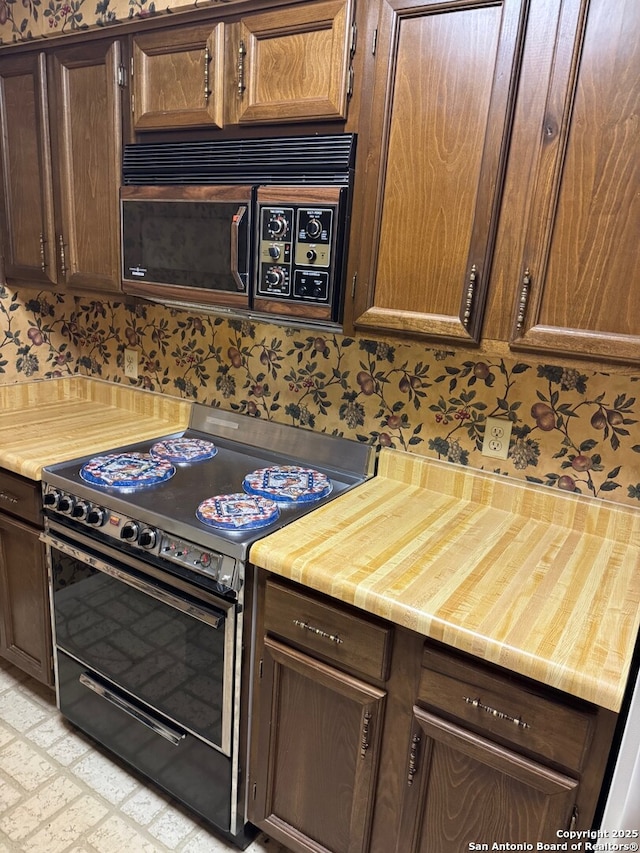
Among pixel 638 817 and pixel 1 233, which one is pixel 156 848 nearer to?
pixel 638 817

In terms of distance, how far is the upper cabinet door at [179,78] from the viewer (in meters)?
1.50

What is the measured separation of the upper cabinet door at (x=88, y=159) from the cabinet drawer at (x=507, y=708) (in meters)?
1.50

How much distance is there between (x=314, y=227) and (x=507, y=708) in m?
1.14

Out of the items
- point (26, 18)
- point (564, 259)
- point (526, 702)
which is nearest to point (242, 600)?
point (526, 702)

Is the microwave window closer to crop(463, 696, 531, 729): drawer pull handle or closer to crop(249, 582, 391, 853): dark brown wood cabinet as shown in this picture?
crop(249, 582, 391, 853): dark brown wood cabinet

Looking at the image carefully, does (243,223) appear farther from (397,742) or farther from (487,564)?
(397,742)

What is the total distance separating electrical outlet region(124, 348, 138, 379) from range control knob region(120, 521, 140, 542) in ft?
3.35

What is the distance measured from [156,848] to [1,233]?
2.13 metres

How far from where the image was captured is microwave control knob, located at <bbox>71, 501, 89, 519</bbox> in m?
1.61

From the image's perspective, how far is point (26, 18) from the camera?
192 centimetres

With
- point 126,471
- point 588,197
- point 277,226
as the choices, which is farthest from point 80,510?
point 588,197

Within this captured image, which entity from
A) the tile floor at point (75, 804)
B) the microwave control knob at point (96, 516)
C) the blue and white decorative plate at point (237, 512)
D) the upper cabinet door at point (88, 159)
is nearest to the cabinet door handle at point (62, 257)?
the upper cabinet door at point (88, 159)

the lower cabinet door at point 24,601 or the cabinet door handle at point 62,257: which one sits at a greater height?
the cabinet door handle at point 62,257

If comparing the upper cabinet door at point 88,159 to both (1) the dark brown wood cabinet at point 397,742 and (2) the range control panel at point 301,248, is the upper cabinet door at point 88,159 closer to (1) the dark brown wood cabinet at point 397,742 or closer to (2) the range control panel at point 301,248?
(2) the range control panel at point 301,248
